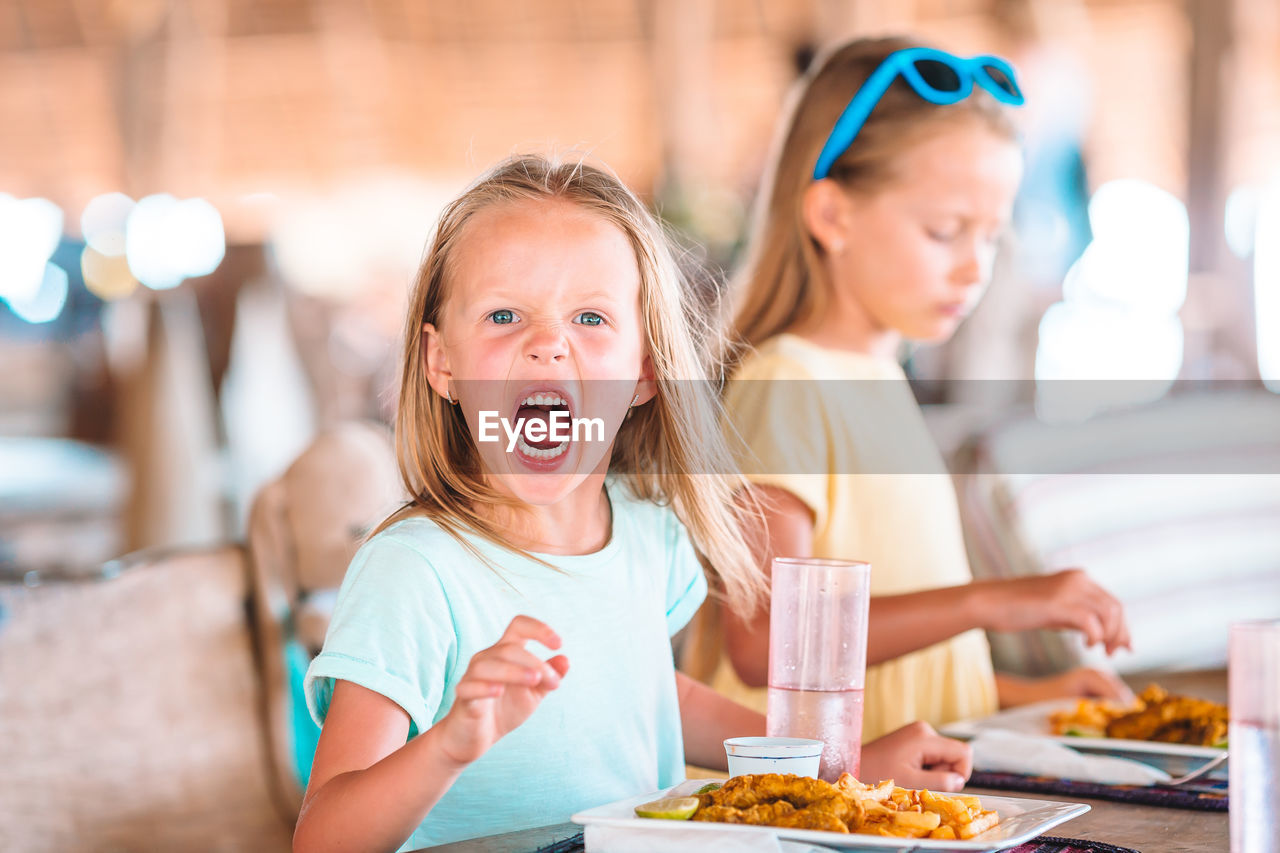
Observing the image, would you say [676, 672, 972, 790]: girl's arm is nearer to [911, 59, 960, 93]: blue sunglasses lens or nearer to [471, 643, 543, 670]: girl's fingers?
[471, 643, 543, 670]: girl's fingers

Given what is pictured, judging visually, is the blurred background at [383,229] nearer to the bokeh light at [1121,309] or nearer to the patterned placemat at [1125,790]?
the bokeh light at [1121,309]

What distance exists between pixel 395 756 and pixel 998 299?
4515mm

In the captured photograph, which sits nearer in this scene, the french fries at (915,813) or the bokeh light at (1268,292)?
the french fries at (915,813)

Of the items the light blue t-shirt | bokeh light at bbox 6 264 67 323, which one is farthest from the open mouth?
bokeh light at bbox 6 264 67 323

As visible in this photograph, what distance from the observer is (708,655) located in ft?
4.82

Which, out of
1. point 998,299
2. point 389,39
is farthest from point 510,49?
point 998,299

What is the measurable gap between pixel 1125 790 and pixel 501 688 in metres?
0.52

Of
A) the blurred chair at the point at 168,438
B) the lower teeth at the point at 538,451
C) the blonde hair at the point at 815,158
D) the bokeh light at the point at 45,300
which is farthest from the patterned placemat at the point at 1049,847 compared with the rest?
the bokeh light at the point at 45,300

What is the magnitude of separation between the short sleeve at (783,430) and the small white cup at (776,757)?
53 cm

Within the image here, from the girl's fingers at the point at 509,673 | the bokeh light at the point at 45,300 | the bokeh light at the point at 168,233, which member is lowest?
the girl's fingers at the point at 509,673

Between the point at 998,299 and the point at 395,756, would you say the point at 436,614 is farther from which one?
the point at 998,299

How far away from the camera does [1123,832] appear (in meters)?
0.86

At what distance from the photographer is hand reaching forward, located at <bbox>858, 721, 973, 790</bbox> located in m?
0.93

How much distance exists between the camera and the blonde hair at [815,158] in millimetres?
1481
